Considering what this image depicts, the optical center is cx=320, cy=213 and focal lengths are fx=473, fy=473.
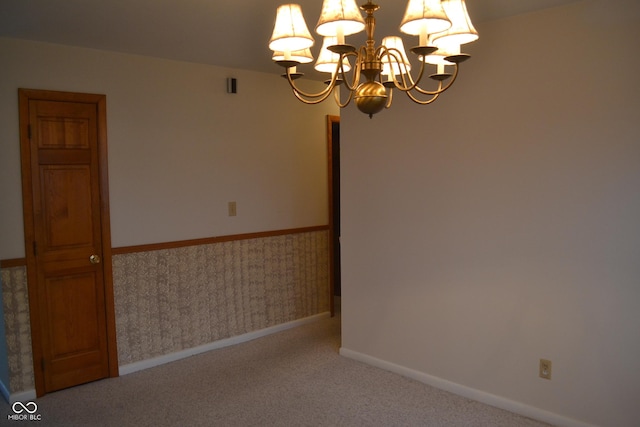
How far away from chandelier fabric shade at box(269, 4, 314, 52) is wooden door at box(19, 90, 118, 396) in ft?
7.41

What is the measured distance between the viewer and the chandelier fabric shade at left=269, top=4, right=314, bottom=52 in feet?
5.47

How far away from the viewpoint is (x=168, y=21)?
111 inches

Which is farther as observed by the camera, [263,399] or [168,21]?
[263,399]

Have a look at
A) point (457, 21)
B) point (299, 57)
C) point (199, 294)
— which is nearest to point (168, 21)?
point (299, 57)

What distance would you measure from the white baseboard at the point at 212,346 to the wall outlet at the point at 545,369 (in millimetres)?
2455

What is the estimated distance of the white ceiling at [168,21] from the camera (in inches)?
101

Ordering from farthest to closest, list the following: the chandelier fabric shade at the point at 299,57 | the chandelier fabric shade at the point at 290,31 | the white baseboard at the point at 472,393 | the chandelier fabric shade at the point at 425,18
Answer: the white baseboard at the point at 472,393, the chandelier fabric shade at the point at 299,57, the chandelier fabric shade at the point at 290,31, the chandelier fabric shade at the point at 425,18

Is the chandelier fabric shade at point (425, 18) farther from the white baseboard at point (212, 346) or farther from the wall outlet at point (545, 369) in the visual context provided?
the white baseboard at point (212, 346)

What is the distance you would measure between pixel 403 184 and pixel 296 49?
1.92m

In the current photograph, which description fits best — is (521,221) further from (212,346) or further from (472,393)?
(212,346)

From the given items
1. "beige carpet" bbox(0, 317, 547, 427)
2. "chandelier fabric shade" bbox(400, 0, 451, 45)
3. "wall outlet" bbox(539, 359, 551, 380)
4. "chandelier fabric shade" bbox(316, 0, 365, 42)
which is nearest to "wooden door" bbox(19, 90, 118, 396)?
"beige carpet" bbox(0, 317, 547, 427)

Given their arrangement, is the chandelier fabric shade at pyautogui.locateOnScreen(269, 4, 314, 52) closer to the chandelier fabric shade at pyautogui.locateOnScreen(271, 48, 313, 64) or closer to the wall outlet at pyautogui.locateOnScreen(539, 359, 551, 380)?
the chandelier fabric shade at pyautogui.locateOnScreen(271, 48, 313, 64)

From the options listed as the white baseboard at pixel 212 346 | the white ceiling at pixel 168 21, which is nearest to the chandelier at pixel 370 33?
the white ceiling at pixel 168 21

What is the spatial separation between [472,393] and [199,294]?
228 cm
